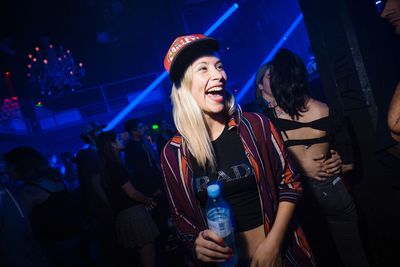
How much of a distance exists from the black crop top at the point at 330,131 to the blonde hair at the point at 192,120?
0.82m

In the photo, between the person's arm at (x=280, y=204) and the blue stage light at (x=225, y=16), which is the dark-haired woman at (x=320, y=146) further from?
the blue stage light at (x=225, y=16)

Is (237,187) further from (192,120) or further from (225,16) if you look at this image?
(225,16)

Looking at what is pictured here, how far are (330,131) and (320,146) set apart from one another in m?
0.17

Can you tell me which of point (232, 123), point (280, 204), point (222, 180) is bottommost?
point (280, 204)

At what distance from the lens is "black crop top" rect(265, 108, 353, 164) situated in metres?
2.35

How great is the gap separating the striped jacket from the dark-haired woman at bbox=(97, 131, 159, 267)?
7.16 feet

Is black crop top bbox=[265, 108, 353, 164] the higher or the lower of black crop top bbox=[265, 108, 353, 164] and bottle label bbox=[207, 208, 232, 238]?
the higher

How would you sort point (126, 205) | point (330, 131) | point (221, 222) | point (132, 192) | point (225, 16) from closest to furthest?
1. point (221, 222)
2. point (330, 131)
3. point (132, 192)
4. point (126, 205)
5. point (225, 16)

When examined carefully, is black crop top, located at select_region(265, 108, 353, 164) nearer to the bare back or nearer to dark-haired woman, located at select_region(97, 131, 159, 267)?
the bare back

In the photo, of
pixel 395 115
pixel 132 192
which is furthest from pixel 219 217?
pixel 132 192

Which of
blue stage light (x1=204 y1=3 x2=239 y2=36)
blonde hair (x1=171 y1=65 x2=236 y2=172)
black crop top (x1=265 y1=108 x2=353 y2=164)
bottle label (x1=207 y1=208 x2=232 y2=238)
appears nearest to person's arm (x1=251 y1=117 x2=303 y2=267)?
bottle label (x1=207 y1=208 x2=232 y2=238)

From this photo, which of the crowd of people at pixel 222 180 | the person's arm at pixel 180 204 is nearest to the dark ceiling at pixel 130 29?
the crowd of people at pixel 222 180

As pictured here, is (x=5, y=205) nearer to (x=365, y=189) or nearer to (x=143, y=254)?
(x=143, y=254)

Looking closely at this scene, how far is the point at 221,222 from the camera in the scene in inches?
52.6
